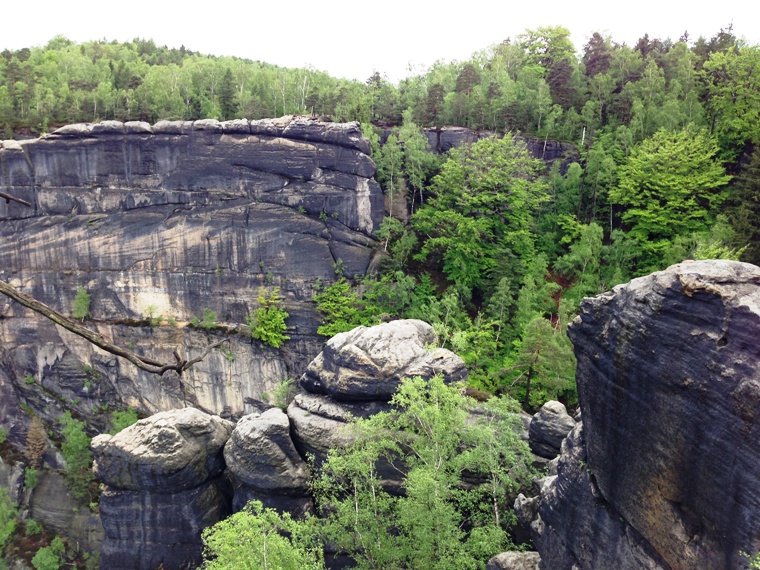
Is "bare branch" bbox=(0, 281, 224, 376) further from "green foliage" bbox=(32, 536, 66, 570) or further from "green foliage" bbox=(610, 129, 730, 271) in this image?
"green foliage" bbox=(32, 536, 66, 570)

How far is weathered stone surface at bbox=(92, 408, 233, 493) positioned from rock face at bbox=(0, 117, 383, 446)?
9.21 m

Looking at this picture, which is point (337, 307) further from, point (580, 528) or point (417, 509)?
point (580, 528)

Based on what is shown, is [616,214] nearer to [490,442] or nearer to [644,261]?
[644,261]

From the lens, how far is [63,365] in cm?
2814

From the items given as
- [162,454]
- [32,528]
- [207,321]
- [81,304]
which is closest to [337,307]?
[207,321]

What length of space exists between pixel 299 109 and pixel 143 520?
2856cm

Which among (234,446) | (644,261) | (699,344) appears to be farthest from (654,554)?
(644,261)

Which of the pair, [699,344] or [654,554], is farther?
[654,554]

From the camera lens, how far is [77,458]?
25.1m

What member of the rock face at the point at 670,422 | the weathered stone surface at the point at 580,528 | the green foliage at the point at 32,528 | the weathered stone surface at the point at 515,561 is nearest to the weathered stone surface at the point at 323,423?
the weathered stone surface at the point at 515,561

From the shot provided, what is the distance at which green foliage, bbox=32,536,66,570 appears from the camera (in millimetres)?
22845

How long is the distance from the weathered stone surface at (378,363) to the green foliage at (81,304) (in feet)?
55.0

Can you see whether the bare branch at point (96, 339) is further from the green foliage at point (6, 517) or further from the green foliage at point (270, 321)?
the green foliage at point (6, 517)

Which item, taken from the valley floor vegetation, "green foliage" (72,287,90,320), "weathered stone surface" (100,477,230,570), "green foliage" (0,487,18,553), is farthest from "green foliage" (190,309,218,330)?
the valley floor vegetation
